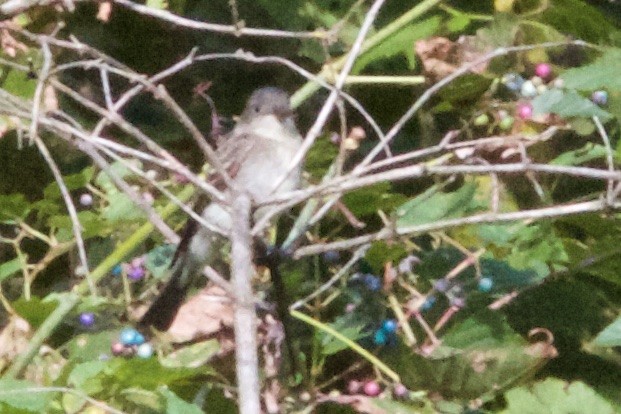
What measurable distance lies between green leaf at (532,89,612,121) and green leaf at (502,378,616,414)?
1.22 ft

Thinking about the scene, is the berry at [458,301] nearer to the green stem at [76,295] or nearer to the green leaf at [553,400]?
the green leaf at [553,400]

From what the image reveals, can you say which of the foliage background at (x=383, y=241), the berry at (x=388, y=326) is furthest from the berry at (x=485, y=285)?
the berry at (x=388, y=326)

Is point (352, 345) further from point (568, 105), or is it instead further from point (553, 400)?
point (568, 105)

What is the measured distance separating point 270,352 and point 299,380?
10cm

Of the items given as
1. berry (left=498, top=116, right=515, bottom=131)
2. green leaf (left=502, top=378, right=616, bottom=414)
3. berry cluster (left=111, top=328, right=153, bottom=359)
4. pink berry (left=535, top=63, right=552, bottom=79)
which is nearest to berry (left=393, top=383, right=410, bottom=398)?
green leaf (left=502, top=378, right=616, bottom=414)

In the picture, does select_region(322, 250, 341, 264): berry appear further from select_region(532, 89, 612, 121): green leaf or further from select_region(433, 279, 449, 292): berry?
select_region(532, 89, 612, 121): green leaf

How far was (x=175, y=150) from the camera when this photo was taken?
81.7 inches

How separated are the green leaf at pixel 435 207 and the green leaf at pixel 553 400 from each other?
259 mm

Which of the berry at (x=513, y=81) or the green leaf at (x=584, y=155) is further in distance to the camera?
the berry at (x=513, y=81)

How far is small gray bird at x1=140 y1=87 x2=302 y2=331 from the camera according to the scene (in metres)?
1.79

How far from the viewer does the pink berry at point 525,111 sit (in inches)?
66.9

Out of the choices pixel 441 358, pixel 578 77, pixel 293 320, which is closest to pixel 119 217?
pixel 293 320

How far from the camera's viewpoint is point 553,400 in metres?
1.50

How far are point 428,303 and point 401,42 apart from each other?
1.50 feet
